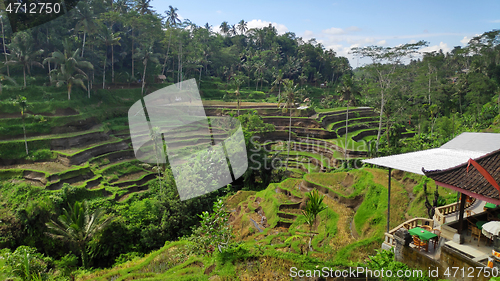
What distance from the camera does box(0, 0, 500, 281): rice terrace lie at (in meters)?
6.82

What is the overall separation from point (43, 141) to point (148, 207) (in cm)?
1151

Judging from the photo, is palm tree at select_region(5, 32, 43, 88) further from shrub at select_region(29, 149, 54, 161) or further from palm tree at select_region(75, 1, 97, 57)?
shrub at select_region(29, 149, 54, 161)

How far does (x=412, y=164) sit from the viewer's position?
7.90m

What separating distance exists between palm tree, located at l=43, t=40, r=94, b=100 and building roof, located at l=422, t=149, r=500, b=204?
2785 centimetres

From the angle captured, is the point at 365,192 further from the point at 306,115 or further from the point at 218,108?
the point at 218,108

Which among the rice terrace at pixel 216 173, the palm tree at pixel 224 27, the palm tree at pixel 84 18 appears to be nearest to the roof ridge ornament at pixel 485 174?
the rice terrace at pixel 216 173

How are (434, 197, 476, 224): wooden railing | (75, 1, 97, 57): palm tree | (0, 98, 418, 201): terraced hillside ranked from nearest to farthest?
(434, 197, 476, 224): wooden railing, (0, 98, 418, 201): terraced hillside, (75, 1, 97, 57): palm tree

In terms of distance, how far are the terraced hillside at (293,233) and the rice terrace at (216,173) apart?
7 centimetres

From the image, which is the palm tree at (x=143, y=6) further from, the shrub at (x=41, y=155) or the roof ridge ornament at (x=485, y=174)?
the roof ridge ornament at (x=485, y=174)

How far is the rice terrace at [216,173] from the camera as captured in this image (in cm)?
682

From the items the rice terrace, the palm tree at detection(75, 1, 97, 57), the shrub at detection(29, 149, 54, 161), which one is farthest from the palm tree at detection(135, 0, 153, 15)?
the shrub at detection(29, 149, 54, 161)

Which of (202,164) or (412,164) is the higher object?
(412,164)

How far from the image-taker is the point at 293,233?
1166 cm

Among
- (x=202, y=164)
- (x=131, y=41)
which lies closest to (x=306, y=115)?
(x=202, y=164)
